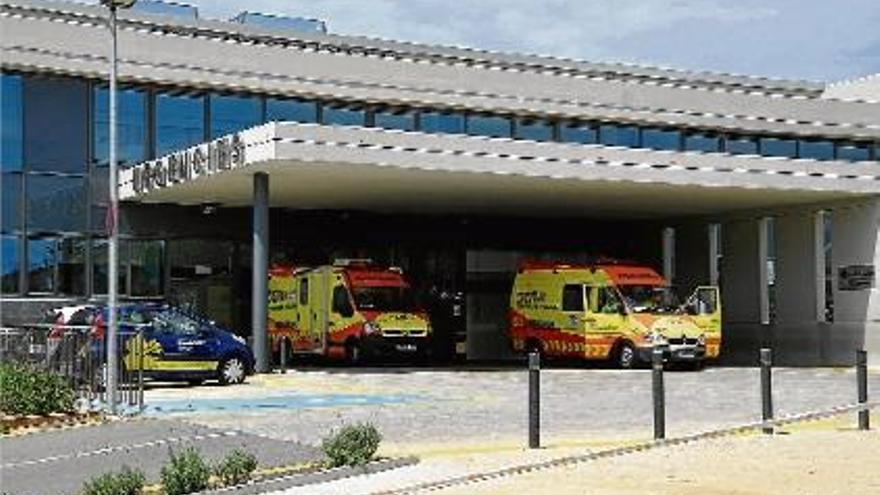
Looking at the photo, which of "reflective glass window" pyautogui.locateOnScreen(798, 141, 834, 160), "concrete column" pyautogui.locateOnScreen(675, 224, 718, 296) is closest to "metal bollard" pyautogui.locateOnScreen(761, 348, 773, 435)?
"concrete column" pyautogui.locateOnScreen(675, 224, 718, 296)

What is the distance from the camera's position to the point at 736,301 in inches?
1508

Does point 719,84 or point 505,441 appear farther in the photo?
point 719,84

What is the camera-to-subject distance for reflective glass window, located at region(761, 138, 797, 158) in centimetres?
4100

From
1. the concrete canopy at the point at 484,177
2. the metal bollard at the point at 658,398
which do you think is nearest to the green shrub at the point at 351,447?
the metal bollard at the point at 658,398

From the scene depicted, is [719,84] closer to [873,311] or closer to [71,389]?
[873,311]

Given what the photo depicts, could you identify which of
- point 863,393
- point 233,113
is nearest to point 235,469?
point 863,393

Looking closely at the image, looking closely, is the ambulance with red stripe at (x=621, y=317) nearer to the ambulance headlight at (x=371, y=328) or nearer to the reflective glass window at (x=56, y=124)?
the ambulance headlight at (x=371, y=328)

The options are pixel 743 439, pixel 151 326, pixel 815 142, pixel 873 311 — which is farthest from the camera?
pixel 815 142

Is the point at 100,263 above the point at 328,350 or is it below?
above

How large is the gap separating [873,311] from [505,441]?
20.8 m

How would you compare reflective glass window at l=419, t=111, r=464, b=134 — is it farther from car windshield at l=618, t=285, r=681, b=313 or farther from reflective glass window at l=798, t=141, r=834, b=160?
reflective glass window at l=798, t=141, r=834, b=160

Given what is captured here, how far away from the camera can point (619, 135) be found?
38688mm

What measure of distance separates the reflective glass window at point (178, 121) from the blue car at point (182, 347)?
8.67 m

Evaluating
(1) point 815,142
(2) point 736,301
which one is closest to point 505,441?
(2) point 736,301
